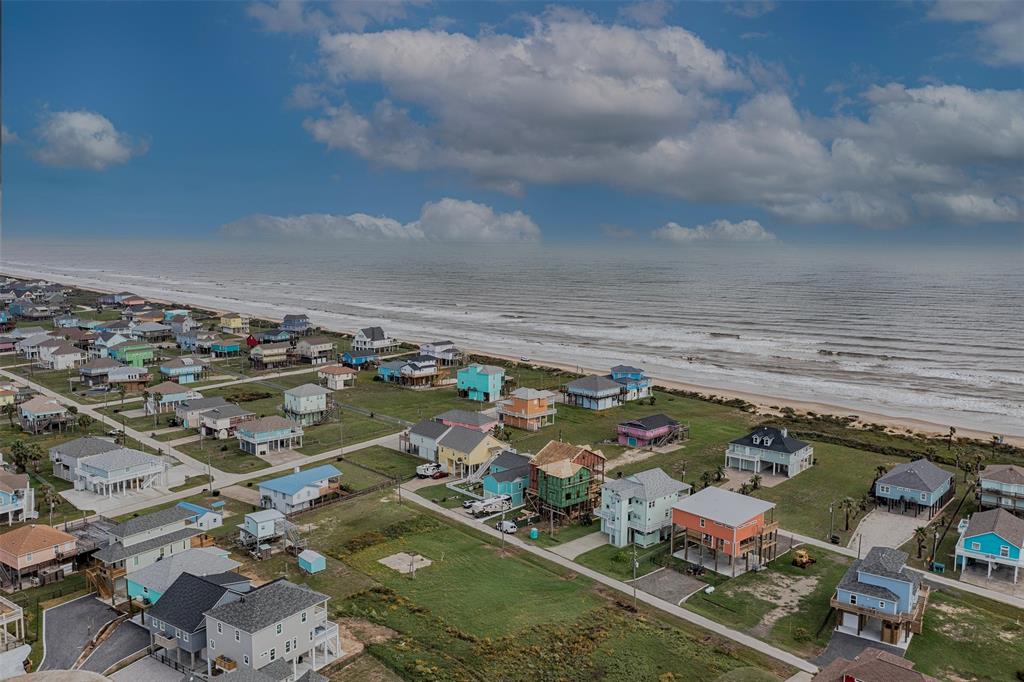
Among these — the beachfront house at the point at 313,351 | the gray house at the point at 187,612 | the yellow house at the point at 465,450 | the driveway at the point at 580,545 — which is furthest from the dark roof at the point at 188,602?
the beachfront house at the point at 313,351

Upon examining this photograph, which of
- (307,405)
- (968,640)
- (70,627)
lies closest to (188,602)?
(70,627)

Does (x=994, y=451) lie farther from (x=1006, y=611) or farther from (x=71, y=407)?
(x=71, y=407)

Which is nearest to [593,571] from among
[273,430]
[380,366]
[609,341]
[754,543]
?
[754,543]

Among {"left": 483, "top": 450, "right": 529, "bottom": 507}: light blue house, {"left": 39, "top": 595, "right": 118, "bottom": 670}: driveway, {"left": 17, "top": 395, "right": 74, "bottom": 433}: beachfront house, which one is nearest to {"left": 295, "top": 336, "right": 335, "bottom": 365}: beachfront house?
{"left": 17, "top": 395, "right": 74, "bottom": 433}: beachfront house

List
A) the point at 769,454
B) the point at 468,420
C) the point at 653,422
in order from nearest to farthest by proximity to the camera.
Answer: the point at 769,454, the point at 468,420, the point at 653,422

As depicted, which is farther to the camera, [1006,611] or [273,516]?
[273,516]

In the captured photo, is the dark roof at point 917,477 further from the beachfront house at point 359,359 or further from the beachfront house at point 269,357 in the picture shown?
the beachfront house at point 269,357

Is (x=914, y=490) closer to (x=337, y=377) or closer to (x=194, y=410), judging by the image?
(x=194, y=410)
